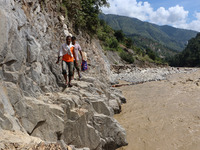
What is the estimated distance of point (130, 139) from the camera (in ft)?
21.3

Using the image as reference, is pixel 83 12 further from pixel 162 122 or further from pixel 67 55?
pixel 162 122

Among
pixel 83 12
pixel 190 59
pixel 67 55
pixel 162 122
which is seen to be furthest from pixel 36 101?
pixel 190 59

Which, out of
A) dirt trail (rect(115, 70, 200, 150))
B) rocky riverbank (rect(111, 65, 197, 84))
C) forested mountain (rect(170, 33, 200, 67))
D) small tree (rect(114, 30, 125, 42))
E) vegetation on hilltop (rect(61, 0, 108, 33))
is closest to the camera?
dirt trail (rect(115, 70, 200, 150))

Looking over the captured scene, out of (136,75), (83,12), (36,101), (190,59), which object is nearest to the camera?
(36,101)

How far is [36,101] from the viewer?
448 cm

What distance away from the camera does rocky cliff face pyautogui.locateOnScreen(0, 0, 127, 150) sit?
3.94m

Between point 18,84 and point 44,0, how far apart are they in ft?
18.4

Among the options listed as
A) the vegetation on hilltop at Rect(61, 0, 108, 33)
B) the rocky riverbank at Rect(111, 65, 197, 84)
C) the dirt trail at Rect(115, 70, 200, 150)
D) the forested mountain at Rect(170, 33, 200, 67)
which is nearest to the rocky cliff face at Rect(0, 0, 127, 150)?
the dirt trail at Rect(115, 70, 200, 150)

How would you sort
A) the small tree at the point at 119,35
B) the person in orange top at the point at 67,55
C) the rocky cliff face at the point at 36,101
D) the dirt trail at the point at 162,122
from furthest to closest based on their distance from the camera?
the small tree at the point at 119,35 → the person in orange top at the point at 67,55 → the dirt trail at the point at 162,122 → the rocky cliff face at the point at 36,101

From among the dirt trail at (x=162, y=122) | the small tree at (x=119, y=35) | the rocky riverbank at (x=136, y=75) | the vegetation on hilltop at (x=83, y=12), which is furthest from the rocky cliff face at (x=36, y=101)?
the small tree at (x=119, y=35)

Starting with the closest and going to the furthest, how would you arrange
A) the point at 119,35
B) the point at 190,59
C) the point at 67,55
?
the point at 67,55
the point at 119,35
the point at 190,59

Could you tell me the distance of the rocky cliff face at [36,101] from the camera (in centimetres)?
394

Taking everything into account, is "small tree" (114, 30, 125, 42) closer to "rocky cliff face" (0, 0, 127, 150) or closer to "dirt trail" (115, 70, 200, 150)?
"dirt trail" (115, 70, 200, 150)

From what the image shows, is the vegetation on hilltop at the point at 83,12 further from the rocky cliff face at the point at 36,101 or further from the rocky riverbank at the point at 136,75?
the rocky riverbank at the point at 136,75
